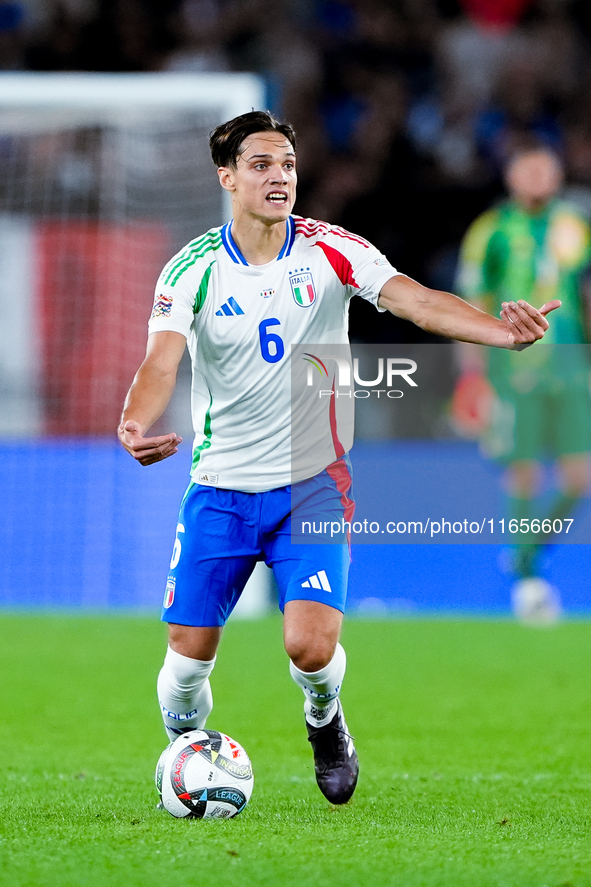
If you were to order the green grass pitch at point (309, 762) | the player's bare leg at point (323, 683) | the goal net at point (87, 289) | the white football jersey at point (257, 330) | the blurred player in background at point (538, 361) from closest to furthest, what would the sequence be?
Answer: the green grass pitch at point (309, 762), the player's bare leg at point (323, 683), the white football jersey at point (257, 330), the blurred player in background at point (538, 361), the goal net at point (87, 289)

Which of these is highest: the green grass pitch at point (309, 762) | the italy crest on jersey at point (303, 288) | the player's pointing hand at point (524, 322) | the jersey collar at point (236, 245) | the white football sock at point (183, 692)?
the jersey collar at point (236, 245)

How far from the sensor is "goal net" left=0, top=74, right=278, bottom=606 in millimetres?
10539

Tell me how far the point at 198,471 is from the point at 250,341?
0.51 meters

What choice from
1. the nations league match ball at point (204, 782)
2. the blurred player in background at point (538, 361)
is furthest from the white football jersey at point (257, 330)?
the blurred player in background at point (538, 361)

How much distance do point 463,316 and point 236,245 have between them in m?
0.92

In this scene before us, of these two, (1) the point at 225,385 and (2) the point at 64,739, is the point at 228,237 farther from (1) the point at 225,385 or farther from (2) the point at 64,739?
(2) the point at 64,739

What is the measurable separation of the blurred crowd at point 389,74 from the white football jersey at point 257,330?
31.3ft

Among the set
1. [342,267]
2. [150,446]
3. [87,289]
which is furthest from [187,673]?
[87,289]

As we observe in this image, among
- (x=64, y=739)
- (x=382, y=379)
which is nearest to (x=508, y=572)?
(x=382, y=379)

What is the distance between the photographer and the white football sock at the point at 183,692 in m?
4.65

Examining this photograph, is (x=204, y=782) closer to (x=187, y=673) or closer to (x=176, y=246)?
(x=187, y=673)

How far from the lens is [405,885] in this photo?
3309mm

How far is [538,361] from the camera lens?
1062 cm

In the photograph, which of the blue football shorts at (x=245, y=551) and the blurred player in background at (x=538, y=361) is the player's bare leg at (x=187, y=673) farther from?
the blurred player in background at (x=538, y=361)
